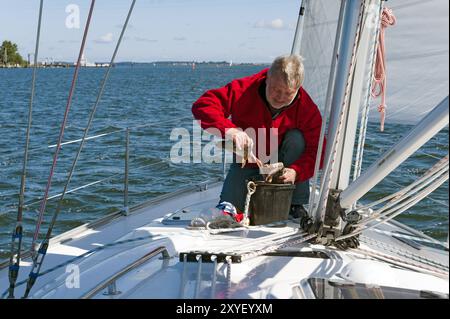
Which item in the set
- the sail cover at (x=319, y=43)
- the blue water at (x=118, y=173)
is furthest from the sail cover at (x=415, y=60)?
the sail cover at (x=319, y=43)

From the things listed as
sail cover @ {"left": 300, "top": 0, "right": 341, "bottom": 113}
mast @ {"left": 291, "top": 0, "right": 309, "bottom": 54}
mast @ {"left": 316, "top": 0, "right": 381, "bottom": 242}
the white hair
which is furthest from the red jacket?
mast @ {"left": 291, "top": 0, "right": 309, "bottom": 54}

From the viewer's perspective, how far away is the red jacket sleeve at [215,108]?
2.36 m

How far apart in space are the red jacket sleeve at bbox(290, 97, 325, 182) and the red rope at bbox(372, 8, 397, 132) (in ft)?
1.35

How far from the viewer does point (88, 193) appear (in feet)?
20.5

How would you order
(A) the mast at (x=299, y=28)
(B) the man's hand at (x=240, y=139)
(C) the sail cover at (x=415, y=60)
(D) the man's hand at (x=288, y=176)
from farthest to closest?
(A) the mast at (x=299, y=28) < (C) the sail cover at (x=415, y=60) < (D) the man's hand at (x=288, y=176) < (B) the man's hand at (x=240, y=139)

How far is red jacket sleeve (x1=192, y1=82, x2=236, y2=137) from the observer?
Answer: 2.36 meters

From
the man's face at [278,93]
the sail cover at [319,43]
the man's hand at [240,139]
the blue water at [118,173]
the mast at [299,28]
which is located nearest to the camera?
the man's hand at [240,139]

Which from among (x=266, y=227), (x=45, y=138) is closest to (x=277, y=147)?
(x=266, y=227)

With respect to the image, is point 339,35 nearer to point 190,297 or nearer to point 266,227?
point 266,227

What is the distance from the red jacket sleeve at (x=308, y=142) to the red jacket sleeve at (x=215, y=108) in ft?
1.07

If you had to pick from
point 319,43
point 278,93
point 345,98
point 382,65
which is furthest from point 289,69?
point 319,43

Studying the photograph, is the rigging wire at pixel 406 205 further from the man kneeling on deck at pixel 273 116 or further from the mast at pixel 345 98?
the man kneeling on deck at pixel 273 116

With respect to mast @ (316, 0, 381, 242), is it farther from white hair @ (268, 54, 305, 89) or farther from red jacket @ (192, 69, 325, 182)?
red jacket @ (192, 69, 325, 182)

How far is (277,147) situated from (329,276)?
2.77 feet
